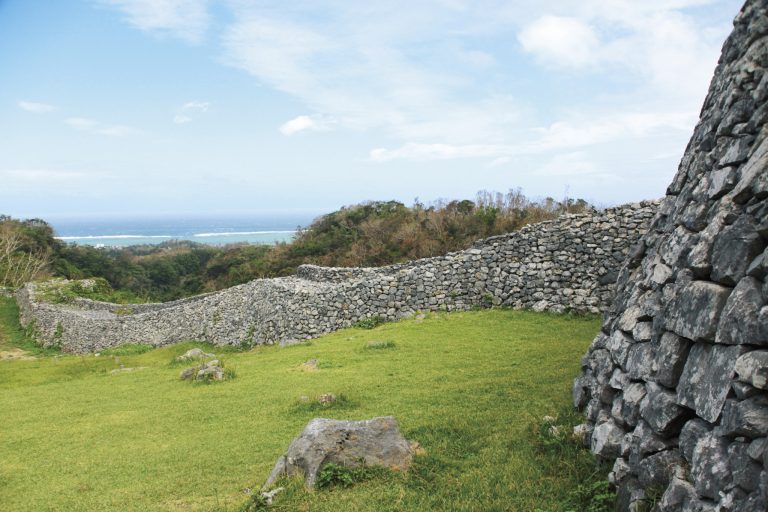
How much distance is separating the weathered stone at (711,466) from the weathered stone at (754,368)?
1.84ft

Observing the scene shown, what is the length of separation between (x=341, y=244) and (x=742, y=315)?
3443 cm

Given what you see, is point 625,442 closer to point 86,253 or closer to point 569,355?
point 569,355

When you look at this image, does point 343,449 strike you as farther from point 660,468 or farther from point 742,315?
point 742,315

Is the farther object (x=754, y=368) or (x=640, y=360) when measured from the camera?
(x=640, y=360)

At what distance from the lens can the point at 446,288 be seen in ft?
65.2

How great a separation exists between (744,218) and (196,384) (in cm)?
1369

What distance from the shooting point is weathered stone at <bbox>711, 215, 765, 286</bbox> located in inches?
167

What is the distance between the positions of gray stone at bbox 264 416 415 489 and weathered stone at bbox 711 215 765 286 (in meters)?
4.44

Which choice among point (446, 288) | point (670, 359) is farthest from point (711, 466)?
point (446, 288)

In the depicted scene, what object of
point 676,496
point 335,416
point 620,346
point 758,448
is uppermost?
point 620,346

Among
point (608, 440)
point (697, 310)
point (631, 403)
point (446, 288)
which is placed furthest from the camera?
point (446, 288)

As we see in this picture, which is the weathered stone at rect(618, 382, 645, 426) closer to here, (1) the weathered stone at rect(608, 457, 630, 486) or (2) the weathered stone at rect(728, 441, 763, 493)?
(1) the weathered stone at rect(608, 457, 630, 486)

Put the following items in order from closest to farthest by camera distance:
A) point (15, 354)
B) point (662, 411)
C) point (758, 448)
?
point (758, 448)
point (662, 411)
point (15, 354)

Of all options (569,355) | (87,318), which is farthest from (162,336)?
(569,355)
